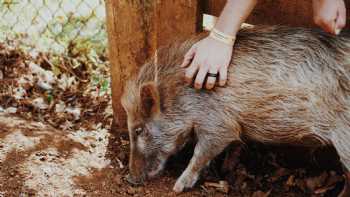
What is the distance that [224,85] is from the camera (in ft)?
10.6

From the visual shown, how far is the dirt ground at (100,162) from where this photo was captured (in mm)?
3586

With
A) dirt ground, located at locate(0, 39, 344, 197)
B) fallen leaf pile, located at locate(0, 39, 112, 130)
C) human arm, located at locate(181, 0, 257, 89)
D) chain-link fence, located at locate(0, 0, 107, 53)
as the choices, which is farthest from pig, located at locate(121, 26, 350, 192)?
chain-link fence, located at locate(0, 0, 107, 53)

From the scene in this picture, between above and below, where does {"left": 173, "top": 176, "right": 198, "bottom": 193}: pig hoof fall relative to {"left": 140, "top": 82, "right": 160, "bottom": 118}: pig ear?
below

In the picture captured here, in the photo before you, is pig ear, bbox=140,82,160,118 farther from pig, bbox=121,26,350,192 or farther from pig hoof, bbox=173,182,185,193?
pig hoof, bbox=173,182,185,193

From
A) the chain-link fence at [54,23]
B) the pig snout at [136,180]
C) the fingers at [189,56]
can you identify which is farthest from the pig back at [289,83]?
the chain-link fence at [54,23]

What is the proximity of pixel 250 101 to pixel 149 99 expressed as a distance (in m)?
0.65

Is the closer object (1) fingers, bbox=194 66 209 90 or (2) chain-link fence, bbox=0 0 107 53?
(1) fingers, bbox=194 66 209 90

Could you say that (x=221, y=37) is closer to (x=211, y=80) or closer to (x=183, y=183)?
(x=211, y=80)

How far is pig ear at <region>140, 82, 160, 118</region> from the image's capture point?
3324 mm

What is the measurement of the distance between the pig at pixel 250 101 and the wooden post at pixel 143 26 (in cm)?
24

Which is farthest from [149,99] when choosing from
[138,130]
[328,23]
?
[328,23]

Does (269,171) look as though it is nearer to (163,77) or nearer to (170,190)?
(170,190)

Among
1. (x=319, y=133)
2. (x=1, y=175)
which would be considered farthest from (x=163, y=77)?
(x=1, y=175)

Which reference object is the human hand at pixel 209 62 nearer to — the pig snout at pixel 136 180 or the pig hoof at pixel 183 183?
the pig hoof at pixel 183 183
